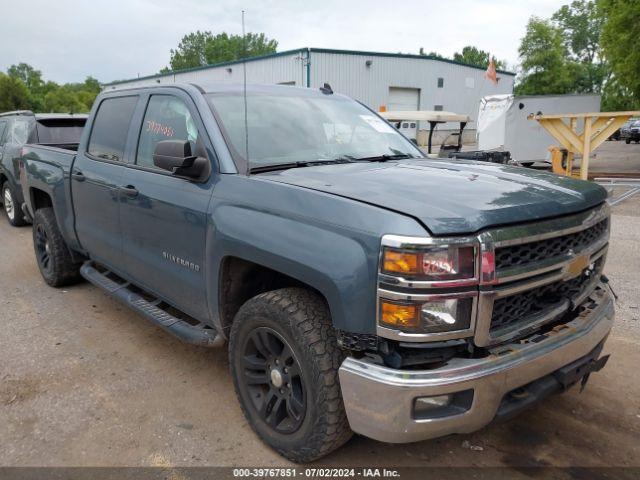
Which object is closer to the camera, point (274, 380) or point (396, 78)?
point (274, 380)

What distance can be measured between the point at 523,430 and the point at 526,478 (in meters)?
0.43

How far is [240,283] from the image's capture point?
9.68 feet

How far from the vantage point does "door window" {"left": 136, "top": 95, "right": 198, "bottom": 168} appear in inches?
132

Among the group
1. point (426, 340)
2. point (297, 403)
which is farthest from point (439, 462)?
point (426, 340)

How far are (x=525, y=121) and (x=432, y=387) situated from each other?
1646 centimetres

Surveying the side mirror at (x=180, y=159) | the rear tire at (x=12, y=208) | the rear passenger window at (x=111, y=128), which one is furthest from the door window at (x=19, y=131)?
the side mirror at (x=180, y=159)

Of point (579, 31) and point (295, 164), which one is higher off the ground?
point (579, 31)

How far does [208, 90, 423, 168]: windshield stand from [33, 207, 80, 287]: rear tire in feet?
9.09

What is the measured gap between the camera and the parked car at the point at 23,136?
811cm

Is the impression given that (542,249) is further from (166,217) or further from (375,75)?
(375,75)

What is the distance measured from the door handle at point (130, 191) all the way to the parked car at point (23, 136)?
499cm

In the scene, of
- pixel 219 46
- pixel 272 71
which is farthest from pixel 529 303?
pixel 272 71

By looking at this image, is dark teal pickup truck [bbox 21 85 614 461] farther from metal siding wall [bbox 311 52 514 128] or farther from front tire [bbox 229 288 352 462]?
metal siding wall [bbox 311 52 514 128]

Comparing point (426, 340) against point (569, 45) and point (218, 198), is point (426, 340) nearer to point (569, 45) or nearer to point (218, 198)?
point (218, 198)
